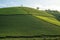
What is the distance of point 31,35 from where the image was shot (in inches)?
997

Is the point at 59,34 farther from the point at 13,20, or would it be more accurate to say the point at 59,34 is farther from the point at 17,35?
the point at 13,20

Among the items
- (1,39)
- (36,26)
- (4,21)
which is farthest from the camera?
(4,21)

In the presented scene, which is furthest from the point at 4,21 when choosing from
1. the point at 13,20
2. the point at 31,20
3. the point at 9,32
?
the point at 9,32

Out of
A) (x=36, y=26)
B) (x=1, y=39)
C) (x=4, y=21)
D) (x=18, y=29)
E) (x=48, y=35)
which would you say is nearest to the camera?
(x=1, y=39)

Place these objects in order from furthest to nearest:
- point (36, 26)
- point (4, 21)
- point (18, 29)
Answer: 1. point (4, 21)
2. point (36, 26)
3. point (18, 29)

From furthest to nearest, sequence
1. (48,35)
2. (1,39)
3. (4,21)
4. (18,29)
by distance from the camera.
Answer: (4,21) < (18,29) < (48,35) < (1,39)

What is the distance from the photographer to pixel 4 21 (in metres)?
Answer: 33.4

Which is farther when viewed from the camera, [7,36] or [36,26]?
[36,26]

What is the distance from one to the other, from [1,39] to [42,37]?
4.39 m

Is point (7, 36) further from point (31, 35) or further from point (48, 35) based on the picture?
point (48, 35)

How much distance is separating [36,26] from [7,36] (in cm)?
686

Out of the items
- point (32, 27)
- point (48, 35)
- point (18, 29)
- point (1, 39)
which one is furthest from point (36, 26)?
point (1, 39)

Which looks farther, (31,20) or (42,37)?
(31,20)

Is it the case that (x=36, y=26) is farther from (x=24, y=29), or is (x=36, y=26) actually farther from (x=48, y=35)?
(x=48, y=35)
